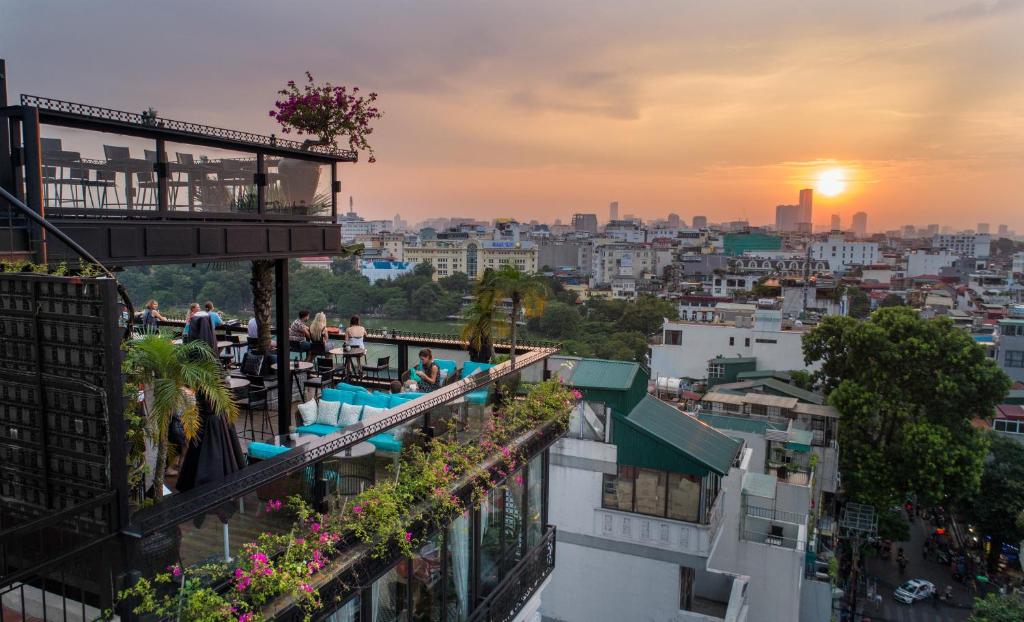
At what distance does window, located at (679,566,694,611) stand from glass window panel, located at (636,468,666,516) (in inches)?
52.6

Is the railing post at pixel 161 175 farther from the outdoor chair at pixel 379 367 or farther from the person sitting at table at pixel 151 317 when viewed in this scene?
the person sitting at table at pixel 151 317

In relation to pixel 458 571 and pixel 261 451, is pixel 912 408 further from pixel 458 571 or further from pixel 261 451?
pixel 261 451

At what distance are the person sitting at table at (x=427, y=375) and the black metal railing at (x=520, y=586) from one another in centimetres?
254

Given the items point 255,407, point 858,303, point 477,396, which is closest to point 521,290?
point 477,396

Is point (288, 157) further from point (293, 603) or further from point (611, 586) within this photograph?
point (611, 586)

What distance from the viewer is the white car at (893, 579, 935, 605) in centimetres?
2877

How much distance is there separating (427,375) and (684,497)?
697 centimetres

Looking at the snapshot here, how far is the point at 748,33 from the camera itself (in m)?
29.3

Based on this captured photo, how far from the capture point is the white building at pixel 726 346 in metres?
44.7

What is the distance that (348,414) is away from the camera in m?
7.18

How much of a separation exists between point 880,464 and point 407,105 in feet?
104

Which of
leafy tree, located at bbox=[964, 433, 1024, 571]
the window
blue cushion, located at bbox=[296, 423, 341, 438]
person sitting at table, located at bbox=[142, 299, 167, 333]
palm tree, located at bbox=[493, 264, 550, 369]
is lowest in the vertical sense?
leafy tree, located at bbox=[964, 433, 1024, 571]

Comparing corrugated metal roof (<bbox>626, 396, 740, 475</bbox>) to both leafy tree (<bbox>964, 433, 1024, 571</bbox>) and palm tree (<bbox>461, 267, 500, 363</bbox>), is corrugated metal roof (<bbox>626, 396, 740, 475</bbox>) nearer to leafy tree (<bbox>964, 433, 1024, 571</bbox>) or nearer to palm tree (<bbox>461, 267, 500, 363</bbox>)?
palm tree (<bbox>461, 267, 500, 363</bbox>)

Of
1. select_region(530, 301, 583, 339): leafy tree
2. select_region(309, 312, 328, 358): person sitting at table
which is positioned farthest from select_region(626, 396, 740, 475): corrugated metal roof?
select_region(530, 301, 583, 339): leafy tree
